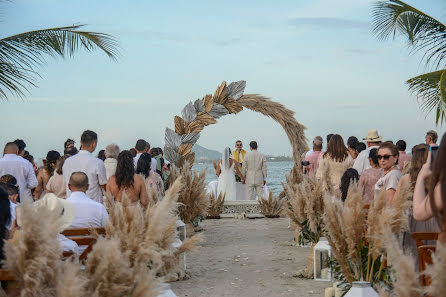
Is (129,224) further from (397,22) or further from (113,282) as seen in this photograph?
(397,22)

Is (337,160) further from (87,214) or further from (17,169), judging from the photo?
(87,214)

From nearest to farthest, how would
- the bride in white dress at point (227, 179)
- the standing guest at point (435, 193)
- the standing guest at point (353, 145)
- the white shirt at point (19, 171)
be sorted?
the standing guest at point (435, 193), the white shirt at point (19, 171), the standing guest at point (353, 145), the bride in white dress at point (227, 179)

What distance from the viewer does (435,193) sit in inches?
139

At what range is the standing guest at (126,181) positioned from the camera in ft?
26.6

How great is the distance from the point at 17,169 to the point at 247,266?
3284mm

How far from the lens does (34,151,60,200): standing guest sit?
997 centimetres

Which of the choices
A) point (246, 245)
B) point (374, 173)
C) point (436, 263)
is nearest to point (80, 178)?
point (374, 173)

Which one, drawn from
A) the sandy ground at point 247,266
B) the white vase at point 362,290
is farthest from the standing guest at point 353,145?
the white vase at point 362,290

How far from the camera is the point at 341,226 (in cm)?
571

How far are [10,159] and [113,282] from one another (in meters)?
6.35

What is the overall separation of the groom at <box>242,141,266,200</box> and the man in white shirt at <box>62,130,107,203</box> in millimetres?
9240

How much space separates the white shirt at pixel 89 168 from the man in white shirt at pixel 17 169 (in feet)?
4.21

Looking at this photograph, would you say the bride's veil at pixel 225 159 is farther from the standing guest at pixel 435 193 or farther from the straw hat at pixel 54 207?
the standing guest at pixel 435 193

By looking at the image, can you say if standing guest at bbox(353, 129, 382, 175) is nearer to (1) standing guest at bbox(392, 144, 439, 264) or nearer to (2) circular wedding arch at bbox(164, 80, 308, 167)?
(2) circular wedding arch at bbox(164, 80, 308, 167)
